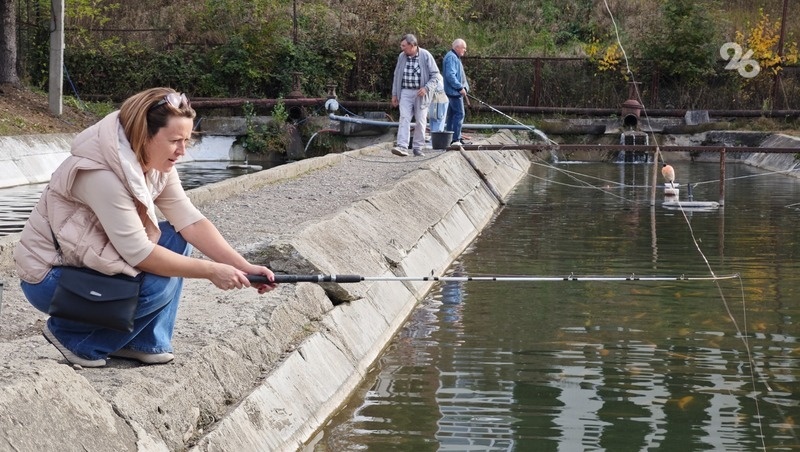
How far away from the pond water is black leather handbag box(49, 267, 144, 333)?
4.91 feet

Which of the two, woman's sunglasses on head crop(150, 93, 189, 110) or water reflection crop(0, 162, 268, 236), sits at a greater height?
woman's sunglasses on head crop(150, 93, 189, 110)

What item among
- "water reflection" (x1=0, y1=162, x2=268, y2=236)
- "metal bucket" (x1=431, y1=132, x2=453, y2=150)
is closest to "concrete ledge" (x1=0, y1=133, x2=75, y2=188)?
"water reflection" (x1=0, y1=162, x2=268, y2=236)

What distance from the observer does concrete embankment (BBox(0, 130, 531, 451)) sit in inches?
195

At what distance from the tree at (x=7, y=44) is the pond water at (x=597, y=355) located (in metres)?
18.3

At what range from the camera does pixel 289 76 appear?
3588cm

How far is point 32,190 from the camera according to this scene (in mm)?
21562

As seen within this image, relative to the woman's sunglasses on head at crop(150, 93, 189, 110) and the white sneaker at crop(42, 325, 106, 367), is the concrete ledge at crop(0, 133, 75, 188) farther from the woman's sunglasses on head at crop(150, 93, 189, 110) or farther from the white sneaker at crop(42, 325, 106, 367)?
the woman's sunglasses on head at crop(150, 93, 189, 110)

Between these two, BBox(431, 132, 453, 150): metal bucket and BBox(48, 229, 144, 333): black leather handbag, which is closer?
BBox(48, 229, 144, 333): black leather handbag

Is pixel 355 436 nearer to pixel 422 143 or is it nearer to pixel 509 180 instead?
pixel 422 143

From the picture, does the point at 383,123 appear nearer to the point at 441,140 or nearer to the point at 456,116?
the point at 456,116

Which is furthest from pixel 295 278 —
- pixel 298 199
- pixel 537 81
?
pixel 537 81

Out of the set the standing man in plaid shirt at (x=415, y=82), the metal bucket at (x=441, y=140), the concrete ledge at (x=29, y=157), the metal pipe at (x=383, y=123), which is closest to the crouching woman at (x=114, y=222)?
the standing man in plaid shirt at (x=415, y=82)

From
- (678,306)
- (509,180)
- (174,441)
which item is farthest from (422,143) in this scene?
(174,441)

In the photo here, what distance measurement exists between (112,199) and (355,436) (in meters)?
2.15
